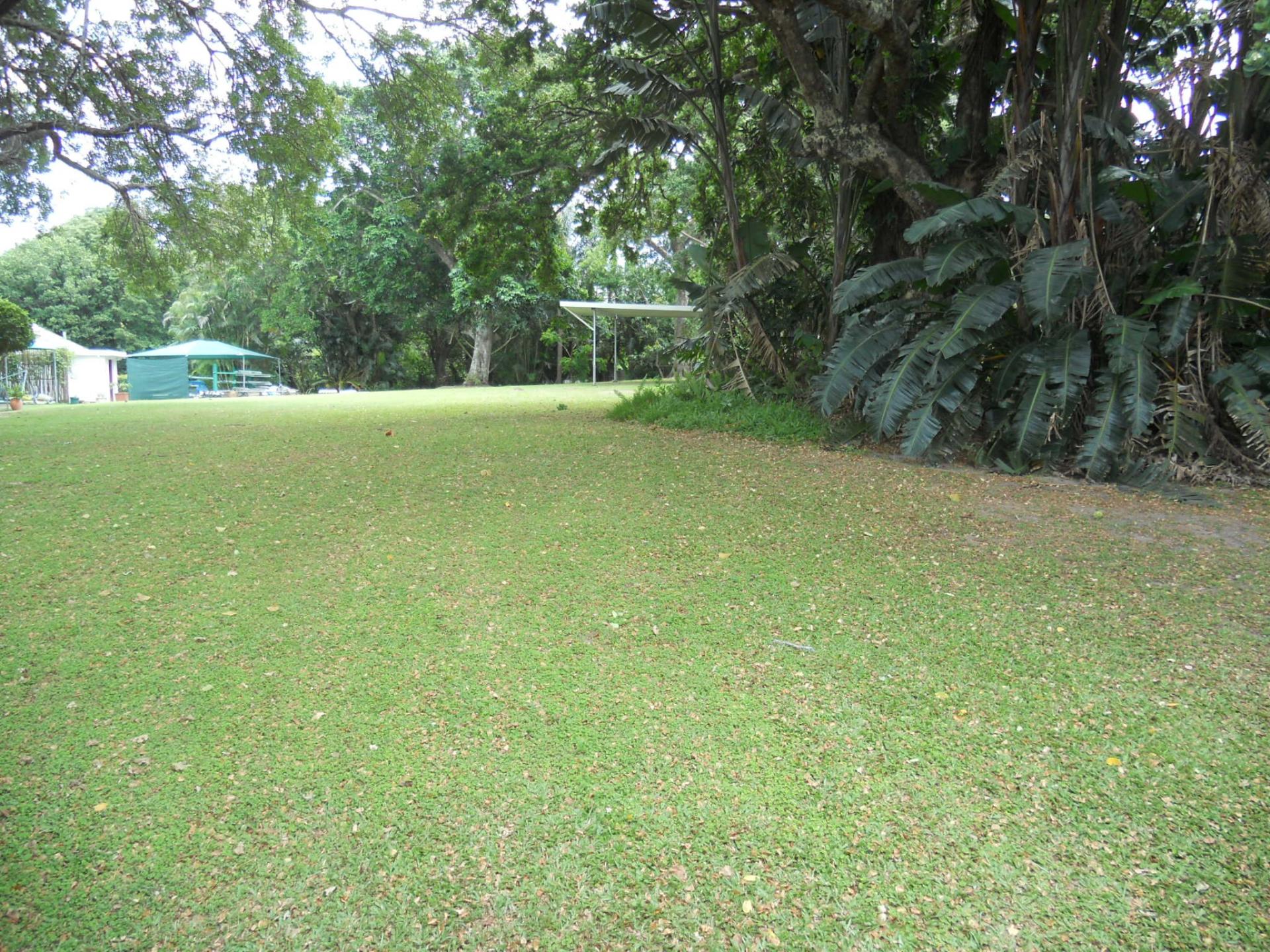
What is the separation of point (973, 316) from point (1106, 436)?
61.9 inches

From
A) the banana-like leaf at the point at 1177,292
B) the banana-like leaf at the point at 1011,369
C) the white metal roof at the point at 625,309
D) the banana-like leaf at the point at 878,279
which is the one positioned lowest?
the banana-like leaf at the point at 1011,369

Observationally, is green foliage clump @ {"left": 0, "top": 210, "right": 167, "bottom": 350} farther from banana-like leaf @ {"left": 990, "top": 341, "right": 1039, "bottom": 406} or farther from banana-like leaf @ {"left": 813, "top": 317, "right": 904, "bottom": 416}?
banana-like leaf @ {"left": 990, "top": 341, "right": 1039, "bottom": 406}

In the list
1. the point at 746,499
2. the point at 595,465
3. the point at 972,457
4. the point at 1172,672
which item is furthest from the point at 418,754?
the point at 972,457

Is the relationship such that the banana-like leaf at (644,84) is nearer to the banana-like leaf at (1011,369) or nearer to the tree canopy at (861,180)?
the tree canopy at (861,180)

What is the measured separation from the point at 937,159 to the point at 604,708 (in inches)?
335

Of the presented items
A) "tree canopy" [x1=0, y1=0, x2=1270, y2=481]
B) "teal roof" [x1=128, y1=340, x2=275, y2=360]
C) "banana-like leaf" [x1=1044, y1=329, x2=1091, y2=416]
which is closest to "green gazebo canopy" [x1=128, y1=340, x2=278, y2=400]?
"teal roof" [x1=128, y1=340, x2=275, y2=360]

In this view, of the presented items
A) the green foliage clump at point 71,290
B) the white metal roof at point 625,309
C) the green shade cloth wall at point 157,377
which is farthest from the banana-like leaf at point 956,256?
the green foliage clump at point 71,290

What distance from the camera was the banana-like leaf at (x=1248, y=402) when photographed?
626 cm

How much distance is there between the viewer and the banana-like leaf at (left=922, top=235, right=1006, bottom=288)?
674 centimetres

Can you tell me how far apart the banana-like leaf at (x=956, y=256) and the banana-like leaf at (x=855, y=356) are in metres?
1.04

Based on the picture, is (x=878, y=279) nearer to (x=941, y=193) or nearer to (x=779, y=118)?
(x=941, y=193)

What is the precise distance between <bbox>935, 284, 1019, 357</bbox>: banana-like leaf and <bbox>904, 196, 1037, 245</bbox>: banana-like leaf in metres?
0.67

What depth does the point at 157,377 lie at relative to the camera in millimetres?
29812

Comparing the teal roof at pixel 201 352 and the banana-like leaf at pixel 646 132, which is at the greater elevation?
the banana-like leaf at pixel 646 132
